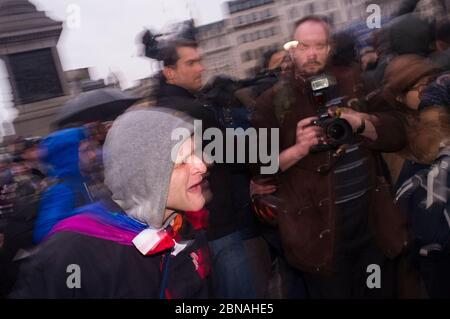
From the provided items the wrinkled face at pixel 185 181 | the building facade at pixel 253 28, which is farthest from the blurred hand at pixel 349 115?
the wrinkled face at pixel 185 181

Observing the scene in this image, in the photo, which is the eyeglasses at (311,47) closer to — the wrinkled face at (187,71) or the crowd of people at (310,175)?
the crowd of people at (310,175)

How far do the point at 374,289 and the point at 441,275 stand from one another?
0.25 m

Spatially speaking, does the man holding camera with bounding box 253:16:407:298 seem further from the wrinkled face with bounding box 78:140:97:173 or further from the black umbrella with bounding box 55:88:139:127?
the wrinkled face with bounding box 78:140:97:173

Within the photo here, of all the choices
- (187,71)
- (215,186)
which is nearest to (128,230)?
(215,186)

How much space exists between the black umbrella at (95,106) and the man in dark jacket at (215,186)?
0.17m

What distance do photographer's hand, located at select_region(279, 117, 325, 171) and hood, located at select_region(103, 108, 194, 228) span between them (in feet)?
1.90

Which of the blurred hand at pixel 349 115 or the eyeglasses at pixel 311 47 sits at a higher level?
the eyeglasses at pixel 311 47

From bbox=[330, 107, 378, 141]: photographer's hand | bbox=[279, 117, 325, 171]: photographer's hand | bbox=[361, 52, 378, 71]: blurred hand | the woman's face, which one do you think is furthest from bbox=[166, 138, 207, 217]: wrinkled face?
bbox=[361, 52, 378, 71]: blurred hand

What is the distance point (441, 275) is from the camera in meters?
1.60

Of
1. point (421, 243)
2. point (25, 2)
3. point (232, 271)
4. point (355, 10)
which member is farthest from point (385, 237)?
point (25, 2)

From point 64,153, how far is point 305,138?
0.92 meters

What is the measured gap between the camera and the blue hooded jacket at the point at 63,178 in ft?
5.24

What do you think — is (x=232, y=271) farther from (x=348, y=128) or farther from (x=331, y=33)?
(x=331, y=33)

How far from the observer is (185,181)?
1102 millimetres
